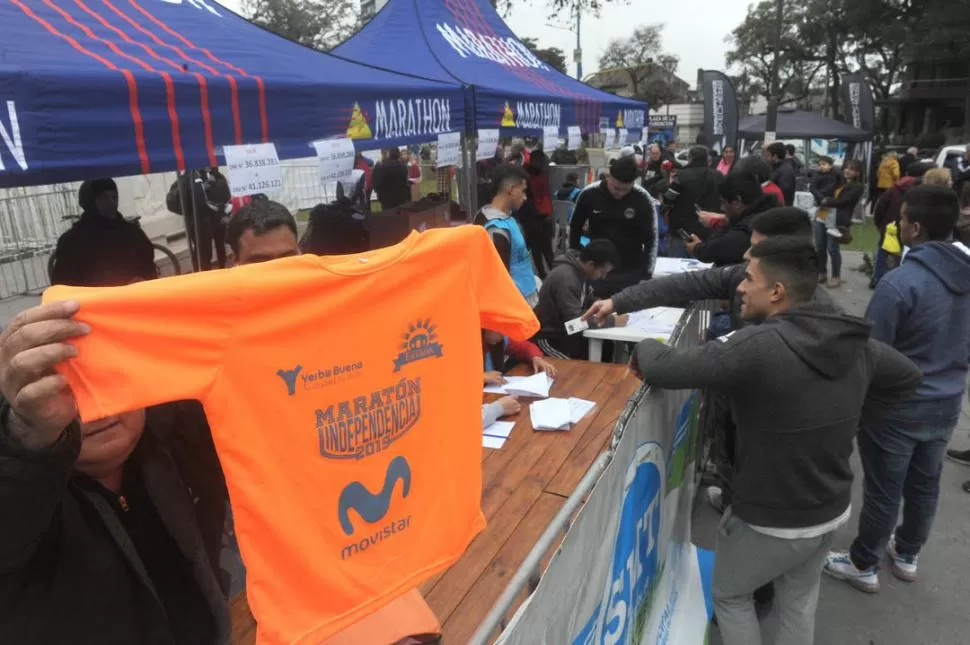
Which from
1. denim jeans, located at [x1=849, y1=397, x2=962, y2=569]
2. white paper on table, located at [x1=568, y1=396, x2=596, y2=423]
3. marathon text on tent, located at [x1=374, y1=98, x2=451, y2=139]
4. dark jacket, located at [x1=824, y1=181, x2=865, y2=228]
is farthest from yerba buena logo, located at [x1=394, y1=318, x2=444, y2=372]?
dark jacket, located at [x1=824, y1=181, x2=865, y2=228]

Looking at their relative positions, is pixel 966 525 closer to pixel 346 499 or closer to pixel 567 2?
pixel 346 499

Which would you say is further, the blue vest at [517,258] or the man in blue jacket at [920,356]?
the blue vest at [517,258]

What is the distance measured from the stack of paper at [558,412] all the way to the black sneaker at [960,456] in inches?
128

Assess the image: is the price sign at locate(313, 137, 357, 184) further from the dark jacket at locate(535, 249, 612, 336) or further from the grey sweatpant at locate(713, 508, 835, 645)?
the grey sweatpant at locate(713, 508, 835, 645)

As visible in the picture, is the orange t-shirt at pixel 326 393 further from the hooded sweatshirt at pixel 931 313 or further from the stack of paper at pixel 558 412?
the hooded sweatshirt at pixel 931 313

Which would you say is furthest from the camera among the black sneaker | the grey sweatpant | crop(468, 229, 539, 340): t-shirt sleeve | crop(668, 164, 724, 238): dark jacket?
crop(668, 164, 724, 238): dark jacket

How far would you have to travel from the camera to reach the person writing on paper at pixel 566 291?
14.3ft

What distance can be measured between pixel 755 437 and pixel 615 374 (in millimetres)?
1379

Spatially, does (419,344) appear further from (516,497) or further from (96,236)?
(96,236)

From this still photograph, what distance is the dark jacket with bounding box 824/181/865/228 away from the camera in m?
9.25

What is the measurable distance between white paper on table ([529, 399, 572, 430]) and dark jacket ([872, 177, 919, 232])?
Result: 6223mm

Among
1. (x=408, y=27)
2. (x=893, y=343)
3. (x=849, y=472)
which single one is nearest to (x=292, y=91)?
(x=849, y=472)

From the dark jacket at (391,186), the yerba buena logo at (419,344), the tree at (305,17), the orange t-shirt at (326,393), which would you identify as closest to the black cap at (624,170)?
the orange t-shirt at (326,393)

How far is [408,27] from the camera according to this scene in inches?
249
